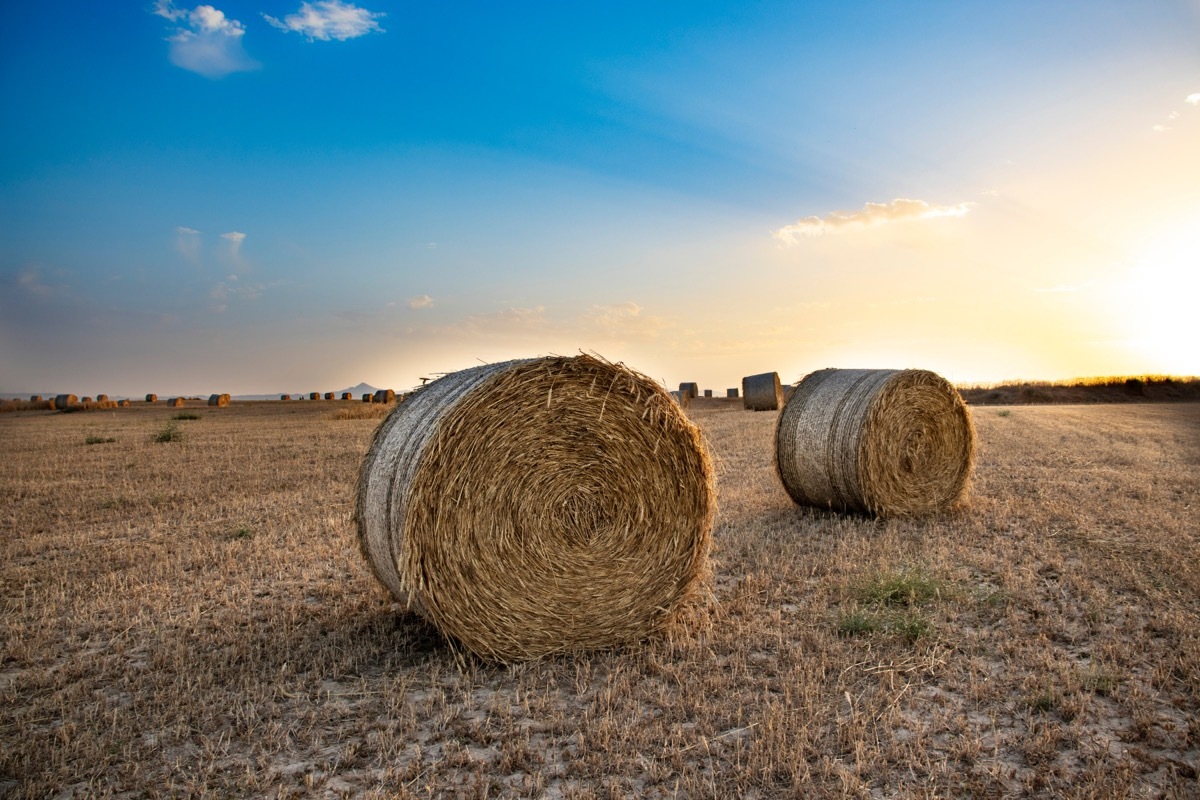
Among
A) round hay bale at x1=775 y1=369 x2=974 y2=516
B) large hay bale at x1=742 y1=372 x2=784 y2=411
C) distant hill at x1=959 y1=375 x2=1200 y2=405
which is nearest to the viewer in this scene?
round hay bale at x1=775 y1=369 x2=974 y2=516

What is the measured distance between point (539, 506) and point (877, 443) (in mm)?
5047

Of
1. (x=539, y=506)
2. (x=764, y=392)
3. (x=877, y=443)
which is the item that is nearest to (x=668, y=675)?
(x=539, y=506)

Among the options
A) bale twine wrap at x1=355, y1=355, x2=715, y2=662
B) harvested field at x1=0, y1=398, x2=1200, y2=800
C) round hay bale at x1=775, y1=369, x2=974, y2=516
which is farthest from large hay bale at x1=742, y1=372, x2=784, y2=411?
bale twine wrap at x1=355, y1=355, x2=715, y2=662

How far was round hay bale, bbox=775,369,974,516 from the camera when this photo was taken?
8.59 m

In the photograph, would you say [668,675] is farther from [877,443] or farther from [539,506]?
[877,443]

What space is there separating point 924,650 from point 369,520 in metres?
3.64

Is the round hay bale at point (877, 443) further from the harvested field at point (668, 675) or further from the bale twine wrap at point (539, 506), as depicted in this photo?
the bale twine wrap at point (539, 506)

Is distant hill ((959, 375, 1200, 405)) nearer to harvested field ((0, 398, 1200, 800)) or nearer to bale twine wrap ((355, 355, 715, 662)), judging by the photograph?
harvested field ((0, 398, 1200, 800))

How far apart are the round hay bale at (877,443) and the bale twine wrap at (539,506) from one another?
3.77m

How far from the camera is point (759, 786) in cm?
329

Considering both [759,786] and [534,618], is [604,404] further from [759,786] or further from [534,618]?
[759,786]

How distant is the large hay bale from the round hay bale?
18.0 meters

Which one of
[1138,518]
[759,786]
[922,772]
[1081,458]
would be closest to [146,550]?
[759,786]

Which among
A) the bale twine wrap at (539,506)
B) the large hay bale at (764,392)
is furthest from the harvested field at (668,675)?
the large hay bale at (764,392)
